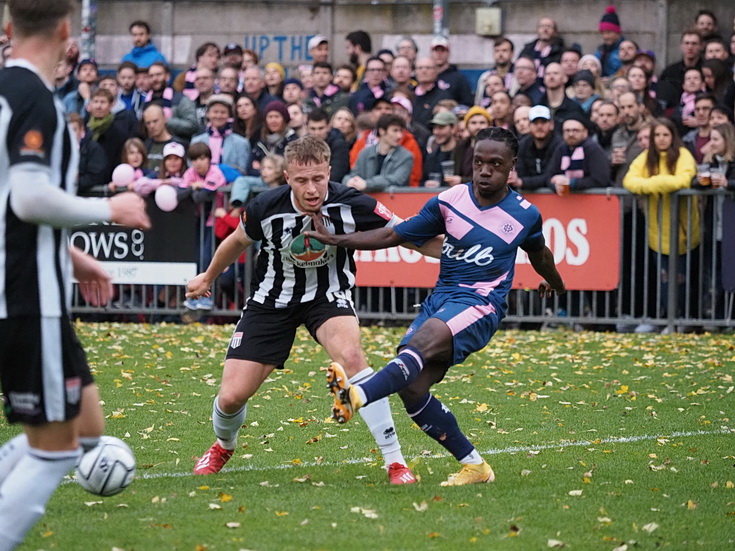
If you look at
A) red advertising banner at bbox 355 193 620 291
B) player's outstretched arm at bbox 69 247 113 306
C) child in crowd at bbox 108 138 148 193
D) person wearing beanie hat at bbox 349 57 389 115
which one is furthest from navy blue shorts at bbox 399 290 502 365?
person wearing beanie hat at bbox 349 57 389 115

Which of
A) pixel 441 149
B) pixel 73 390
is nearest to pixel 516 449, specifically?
pixel 73 390

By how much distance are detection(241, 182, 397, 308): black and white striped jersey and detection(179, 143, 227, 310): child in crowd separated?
298 inches

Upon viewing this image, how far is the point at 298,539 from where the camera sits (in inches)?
225

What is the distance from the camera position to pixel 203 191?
589 inches

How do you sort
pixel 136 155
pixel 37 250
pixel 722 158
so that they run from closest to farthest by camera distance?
pixel 37 250, pixel 722 158, pixel 136 155

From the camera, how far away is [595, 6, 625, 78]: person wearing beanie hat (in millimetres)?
17344

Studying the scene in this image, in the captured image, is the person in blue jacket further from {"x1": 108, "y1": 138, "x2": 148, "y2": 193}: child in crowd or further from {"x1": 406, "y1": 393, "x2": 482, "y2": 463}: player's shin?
{"x1": 406, "y1": 393, "x2": 482, "y2": 463}: player's shin

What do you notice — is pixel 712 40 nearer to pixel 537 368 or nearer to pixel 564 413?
pixel 537 368

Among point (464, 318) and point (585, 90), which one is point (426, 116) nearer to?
point (585, 90)

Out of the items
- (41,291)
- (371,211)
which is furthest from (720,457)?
(41,291)

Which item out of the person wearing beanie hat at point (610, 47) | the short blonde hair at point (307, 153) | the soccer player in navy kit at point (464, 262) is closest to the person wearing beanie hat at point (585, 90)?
the person wearing beanie hat at point (610, 47)

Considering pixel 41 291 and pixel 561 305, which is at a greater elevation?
pixel 41 291

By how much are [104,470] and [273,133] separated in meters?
10.2

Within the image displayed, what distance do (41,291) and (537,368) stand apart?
7.65 m
